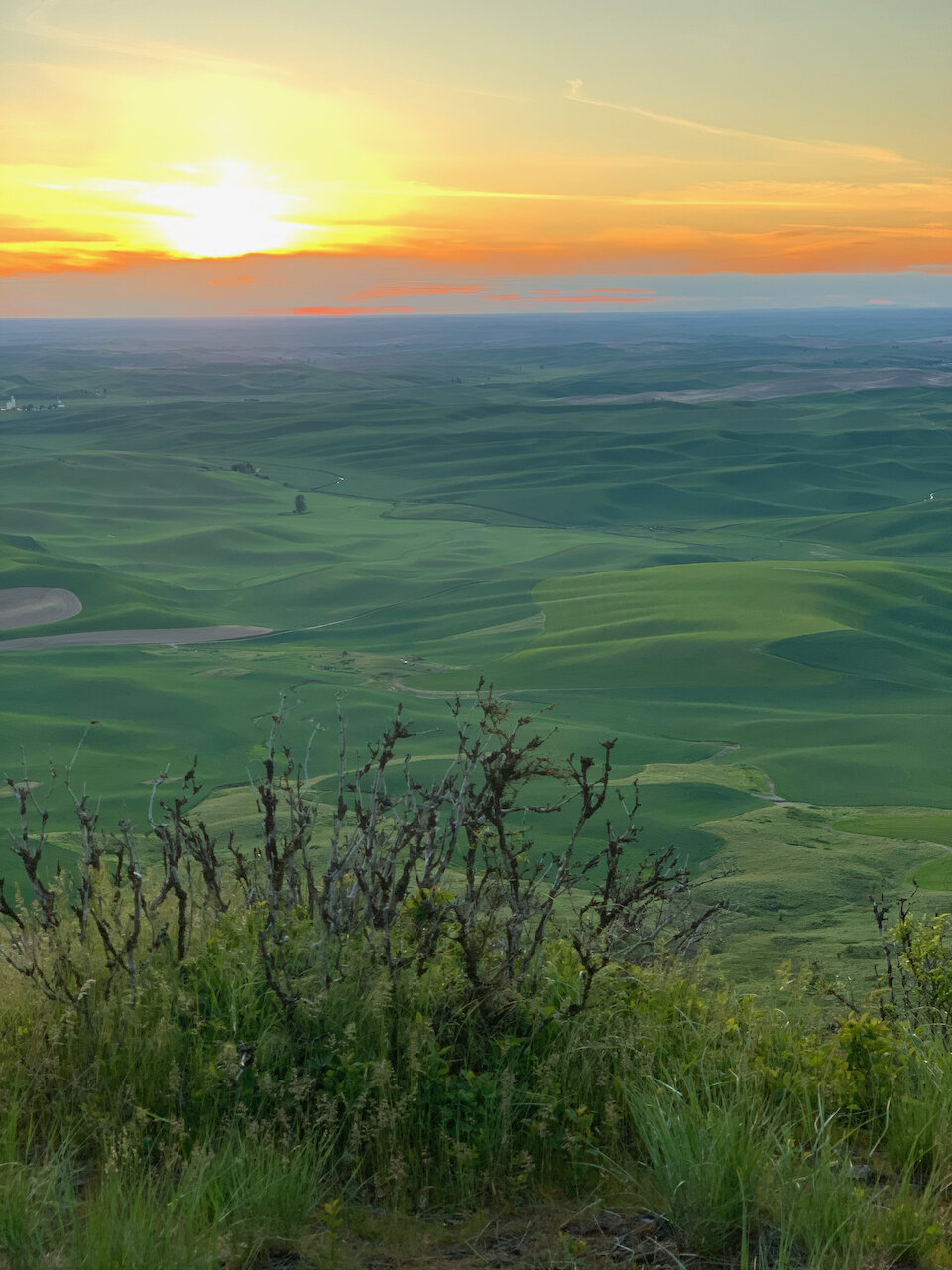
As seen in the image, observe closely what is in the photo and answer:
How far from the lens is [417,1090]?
5.12 meters

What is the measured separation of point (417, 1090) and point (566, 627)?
226ft

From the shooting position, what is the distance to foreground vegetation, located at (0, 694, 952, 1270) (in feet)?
14.6

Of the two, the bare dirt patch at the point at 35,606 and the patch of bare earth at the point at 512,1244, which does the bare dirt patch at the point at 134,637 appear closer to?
the bare dirt patch at the point at 35,606

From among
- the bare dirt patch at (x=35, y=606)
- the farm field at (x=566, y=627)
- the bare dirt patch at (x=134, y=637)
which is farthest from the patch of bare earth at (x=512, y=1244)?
the bare dirt patch at (x=35, y=606)

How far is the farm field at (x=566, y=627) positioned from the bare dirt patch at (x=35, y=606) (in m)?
0.35

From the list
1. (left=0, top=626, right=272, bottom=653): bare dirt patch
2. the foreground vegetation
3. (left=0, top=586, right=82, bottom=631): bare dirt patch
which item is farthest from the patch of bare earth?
(left=0, top=586, right=82, bottom=631): bare dirt patch

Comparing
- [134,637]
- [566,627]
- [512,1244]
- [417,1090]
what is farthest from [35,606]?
[512,1244]

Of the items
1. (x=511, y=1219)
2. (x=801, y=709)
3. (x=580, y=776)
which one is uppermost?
(x=580, y=776)

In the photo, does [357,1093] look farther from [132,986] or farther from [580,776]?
[580,776]

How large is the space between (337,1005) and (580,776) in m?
1.58

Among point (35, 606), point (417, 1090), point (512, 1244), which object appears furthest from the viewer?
point (35, 606)

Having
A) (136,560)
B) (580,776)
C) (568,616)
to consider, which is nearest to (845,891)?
(580,776)

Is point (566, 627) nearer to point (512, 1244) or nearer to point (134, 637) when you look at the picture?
point (134, 637)

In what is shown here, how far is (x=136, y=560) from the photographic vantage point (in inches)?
4230
